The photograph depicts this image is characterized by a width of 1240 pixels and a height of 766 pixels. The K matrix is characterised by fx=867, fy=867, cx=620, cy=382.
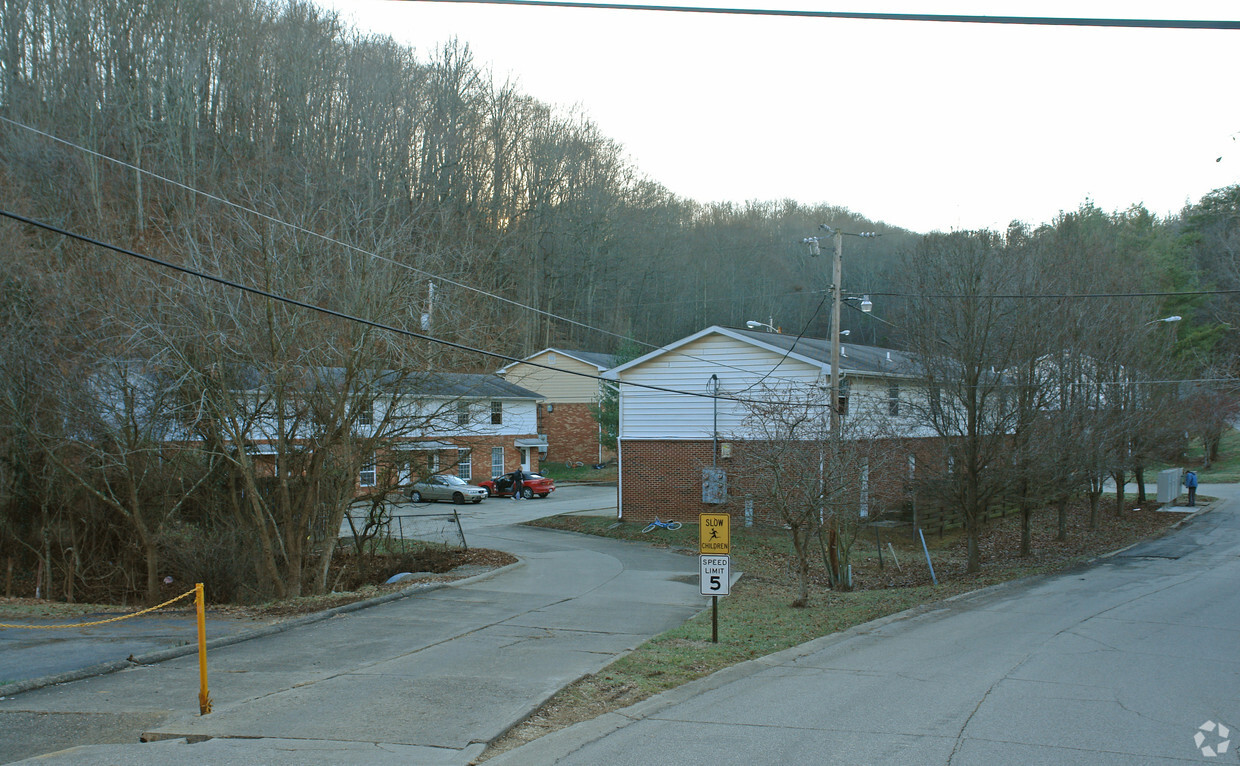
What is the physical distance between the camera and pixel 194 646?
37.7 feet

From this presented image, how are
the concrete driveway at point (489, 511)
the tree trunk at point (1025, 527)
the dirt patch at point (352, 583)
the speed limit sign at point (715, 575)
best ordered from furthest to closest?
the concrete driveway at point (489, 511) < the tree trunk at point (1025, 527) < the dirt patch at point (352, 583) < the speed limit sign at point (715, 575)

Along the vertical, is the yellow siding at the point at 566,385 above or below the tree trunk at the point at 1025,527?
above

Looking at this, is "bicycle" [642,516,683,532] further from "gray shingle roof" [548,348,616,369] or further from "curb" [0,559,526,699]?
"gray shingle roof" [548,348,616,369]

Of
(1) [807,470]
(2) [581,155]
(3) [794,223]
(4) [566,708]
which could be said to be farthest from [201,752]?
(3) [794,223]

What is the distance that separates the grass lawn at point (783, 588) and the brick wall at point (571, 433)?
79.1 feet

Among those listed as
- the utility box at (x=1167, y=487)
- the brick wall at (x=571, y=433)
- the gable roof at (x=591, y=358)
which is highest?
the gable roof at (x=591, y=358)

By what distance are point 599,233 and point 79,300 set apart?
4452cm

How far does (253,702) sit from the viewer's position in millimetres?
8680

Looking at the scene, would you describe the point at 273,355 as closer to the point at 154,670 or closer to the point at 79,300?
the point at 79,300

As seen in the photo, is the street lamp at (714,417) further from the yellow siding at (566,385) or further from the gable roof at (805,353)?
the yellow siding at (566,385)

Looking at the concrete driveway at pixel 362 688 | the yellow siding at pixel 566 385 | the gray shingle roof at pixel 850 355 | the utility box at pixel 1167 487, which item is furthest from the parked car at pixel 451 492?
the utility box at pixel 1167 487

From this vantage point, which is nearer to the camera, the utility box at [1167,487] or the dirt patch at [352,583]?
the dirt patch at [352,583]

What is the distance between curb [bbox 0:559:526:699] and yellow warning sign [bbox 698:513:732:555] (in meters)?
6.37

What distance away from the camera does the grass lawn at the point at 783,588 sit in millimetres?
9328
